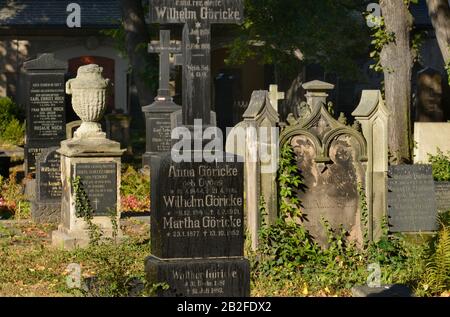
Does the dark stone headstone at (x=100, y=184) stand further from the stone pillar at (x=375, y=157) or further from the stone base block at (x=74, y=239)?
the stone pillar at (x=375, y=157)

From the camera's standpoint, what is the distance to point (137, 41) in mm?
33312

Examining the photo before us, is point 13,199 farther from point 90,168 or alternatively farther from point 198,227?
point 198,227

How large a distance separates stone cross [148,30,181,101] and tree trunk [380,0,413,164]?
232 inches

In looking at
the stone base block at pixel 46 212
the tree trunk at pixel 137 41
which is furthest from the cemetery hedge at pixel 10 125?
the stone base block at pixel 46 212

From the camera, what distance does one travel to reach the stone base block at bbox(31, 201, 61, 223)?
67.0ft

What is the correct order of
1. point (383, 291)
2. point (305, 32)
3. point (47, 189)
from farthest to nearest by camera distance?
point (305, 32)
point (47, 189)
point (383, 291)

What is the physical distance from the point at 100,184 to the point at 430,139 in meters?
8.02

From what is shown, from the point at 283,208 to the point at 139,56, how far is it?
57.7ft

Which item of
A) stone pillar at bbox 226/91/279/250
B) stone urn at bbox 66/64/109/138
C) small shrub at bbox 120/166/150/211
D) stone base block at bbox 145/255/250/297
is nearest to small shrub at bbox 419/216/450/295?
stone base block at bbox 145/255/250/297

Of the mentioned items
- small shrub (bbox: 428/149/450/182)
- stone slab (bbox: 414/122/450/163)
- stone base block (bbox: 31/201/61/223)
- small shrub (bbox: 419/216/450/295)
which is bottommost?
small shrub (bbox: 419/216/450/295)

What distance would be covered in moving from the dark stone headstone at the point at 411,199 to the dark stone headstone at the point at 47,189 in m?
5.84

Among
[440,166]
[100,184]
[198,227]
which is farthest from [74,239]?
[440,166]

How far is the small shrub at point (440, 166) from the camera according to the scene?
845 inches

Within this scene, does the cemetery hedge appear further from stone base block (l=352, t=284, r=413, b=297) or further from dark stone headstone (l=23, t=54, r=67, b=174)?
stone base block (l=352, t=284, r=413, b=297)
